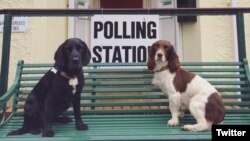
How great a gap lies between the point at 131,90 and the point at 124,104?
0.16m

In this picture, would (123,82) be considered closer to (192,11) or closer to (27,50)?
(192,11)

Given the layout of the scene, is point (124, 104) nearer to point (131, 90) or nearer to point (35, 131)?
point (131, 90)

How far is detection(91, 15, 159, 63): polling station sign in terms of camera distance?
339 cm

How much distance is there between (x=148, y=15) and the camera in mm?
3379

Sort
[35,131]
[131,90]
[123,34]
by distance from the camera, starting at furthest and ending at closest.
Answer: [123,34] → [131,90] → [35,131]

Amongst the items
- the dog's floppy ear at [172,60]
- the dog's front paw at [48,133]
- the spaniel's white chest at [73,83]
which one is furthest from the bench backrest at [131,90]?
the dog's front paw at [48,133]

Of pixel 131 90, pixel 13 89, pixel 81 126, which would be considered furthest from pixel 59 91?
pixel 131 90

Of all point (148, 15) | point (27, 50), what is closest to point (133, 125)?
point (148, 15)

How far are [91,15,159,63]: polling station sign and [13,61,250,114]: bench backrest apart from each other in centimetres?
15

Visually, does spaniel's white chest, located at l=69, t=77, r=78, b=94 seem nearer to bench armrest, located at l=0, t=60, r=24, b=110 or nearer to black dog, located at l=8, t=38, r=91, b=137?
black dog, located at l=8, t=38, r=91, b=137

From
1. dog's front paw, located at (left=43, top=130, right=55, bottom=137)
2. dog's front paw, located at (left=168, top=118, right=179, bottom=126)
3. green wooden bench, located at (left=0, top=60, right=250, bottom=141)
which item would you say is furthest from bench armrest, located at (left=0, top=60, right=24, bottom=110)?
dog's front paw, located at (left=168, top=118, right=179, bottom=126)

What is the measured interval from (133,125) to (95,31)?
1111mm

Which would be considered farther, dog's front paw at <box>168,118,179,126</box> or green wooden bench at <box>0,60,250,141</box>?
dog's front paw at <box>168,118,179,126</box>

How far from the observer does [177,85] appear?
111 inches
